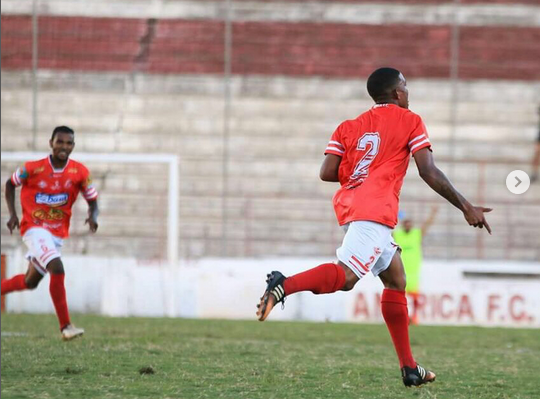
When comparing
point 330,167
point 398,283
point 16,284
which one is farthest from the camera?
point 16,284

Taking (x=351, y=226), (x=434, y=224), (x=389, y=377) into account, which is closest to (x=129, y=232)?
(x=434, y=224)

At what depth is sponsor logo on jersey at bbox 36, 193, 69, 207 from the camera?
9.41m

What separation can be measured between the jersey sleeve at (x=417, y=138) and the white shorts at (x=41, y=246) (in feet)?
14.4

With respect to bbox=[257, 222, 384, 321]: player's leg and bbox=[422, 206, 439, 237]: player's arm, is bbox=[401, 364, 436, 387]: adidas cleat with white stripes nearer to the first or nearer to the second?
bbox=[257, 222, 384, 321]: player's leg

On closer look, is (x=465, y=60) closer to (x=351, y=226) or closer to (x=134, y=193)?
(x=134, y=193)

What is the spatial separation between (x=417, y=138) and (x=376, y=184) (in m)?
0.35

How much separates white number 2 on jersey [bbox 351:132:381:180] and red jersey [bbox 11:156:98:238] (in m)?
4.16

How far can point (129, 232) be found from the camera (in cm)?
1716

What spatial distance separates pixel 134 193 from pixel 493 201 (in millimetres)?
6346

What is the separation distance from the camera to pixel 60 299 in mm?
9203

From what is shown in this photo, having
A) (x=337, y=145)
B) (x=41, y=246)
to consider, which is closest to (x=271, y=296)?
(x=337, y=145)

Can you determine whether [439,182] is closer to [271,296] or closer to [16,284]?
[271,296]

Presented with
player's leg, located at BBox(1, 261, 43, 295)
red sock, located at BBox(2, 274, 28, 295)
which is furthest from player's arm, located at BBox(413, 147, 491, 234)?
red sock, located at BBox(2, 274, 28, 295)

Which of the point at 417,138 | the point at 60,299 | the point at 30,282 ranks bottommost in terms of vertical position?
the point at 60,299
